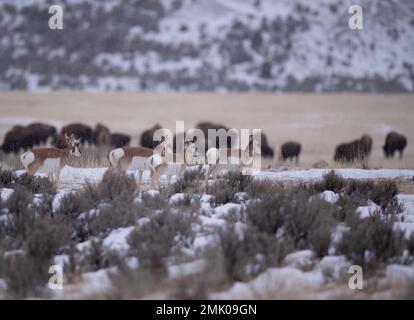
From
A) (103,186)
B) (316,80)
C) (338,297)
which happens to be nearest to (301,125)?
(316,80)

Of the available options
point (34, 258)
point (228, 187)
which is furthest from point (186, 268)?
point (228, 187)

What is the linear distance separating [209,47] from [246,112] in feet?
55.8

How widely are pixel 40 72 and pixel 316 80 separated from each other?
1991 centimetres

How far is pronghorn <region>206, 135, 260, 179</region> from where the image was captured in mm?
12609

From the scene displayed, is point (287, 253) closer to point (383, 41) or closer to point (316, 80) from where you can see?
point (316, 80)

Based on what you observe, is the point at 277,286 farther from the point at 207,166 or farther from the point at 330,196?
the point at 207,166

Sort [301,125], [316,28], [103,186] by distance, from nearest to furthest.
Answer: [103,186] → [301,125] → [316,28]

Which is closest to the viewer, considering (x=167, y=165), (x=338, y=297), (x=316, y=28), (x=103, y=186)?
(x=338, y=297)

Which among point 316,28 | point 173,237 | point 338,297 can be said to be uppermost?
point 316,28

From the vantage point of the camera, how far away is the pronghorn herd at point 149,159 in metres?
11.8

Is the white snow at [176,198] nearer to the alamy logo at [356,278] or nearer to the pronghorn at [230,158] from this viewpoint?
the pronghorn at [230,158]

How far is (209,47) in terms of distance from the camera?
55875 millimetres

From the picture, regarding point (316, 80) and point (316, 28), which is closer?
point (316, 80)

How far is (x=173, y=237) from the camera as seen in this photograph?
859 cm
